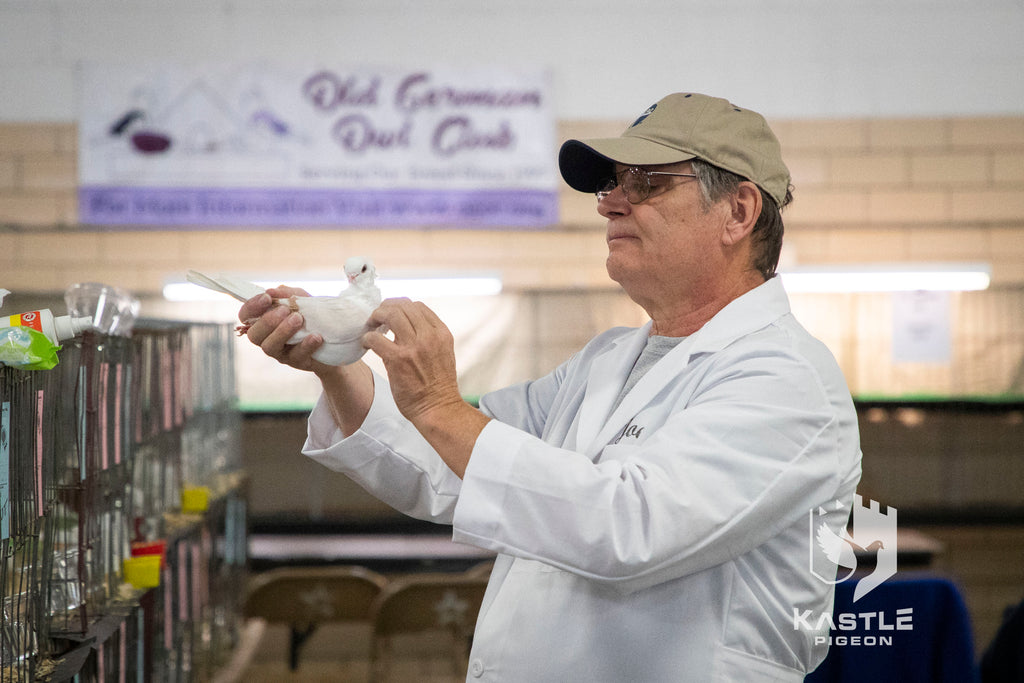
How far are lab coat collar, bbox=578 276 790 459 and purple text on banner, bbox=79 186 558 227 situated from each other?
3549 millimetres

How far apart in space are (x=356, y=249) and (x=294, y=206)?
0.41 m

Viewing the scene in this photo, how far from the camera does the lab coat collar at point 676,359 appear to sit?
1.41m

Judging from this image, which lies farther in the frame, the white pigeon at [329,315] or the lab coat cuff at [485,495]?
the white pigeon at [329,315]

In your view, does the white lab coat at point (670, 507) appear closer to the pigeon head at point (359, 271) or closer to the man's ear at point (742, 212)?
the man's ear at point (742, 212)

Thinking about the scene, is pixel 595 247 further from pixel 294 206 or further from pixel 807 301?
pixel 294 206

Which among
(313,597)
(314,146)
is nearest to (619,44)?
(314,146)

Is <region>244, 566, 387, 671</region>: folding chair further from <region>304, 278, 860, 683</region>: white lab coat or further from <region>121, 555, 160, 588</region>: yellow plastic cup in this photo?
<region>304, 278, 860, 683</region>: white lab coat

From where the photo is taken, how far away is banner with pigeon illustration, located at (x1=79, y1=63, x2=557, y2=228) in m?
4.93

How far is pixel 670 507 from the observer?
1.12 metres

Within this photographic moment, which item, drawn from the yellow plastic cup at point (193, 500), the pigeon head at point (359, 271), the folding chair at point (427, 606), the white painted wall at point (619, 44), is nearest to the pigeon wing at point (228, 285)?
the pigeon head at point (359, 271)

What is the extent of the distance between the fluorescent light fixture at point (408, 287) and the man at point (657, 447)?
131 inches

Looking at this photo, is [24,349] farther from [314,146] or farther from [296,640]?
[314,146]

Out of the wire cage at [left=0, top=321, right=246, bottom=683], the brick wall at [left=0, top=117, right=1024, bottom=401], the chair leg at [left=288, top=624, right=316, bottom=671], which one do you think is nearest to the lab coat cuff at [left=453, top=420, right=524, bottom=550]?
the wire cage at [left=0, top=321, right=246, bottom=683]

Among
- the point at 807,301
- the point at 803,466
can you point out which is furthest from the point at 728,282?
the point at 807,301
